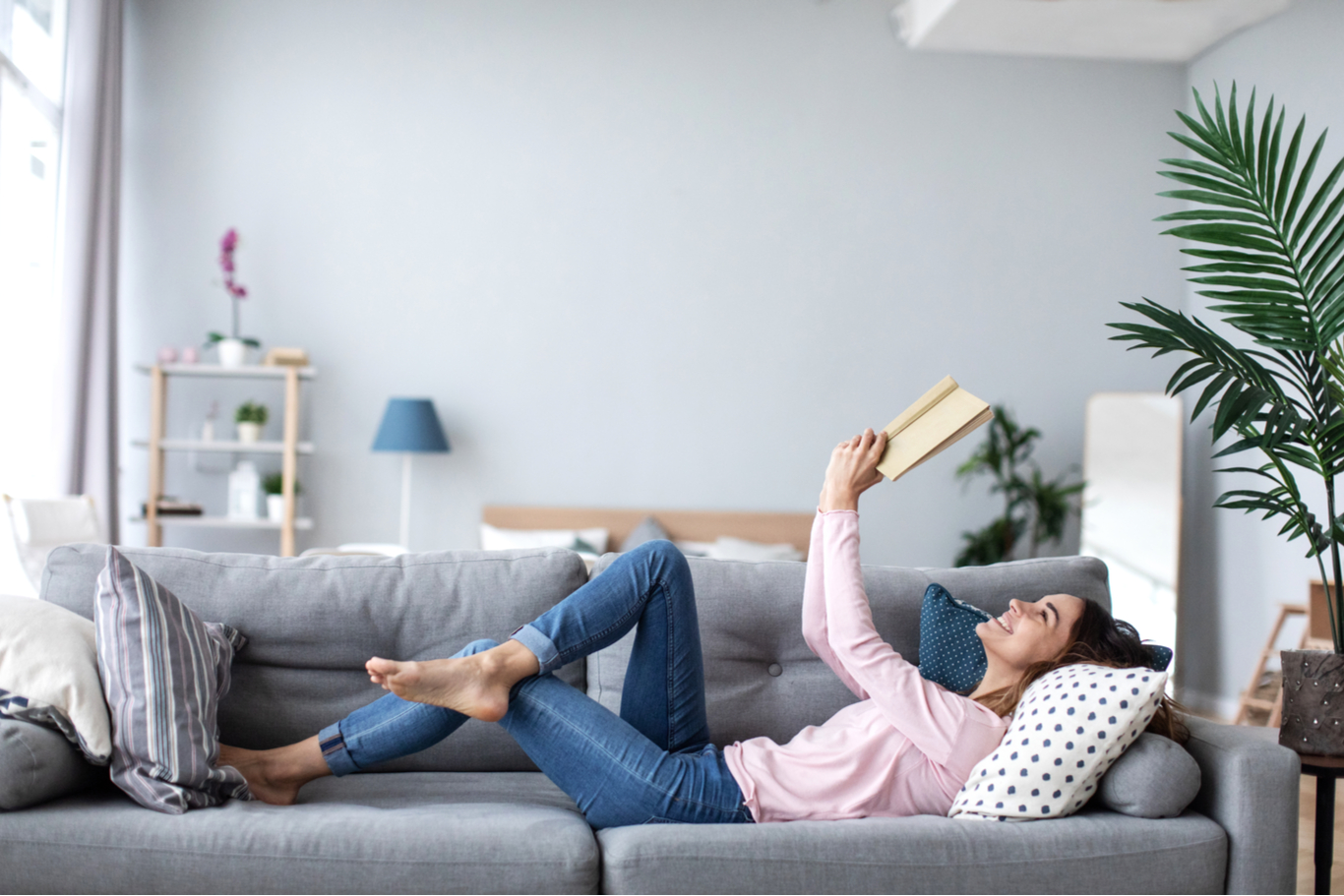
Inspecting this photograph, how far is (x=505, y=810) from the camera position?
163 centimetres

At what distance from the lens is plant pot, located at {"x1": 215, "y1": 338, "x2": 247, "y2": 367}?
443 centimetres

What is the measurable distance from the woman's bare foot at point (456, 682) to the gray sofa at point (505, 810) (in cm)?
16

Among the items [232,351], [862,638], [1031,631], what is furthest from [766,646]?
[232,351]

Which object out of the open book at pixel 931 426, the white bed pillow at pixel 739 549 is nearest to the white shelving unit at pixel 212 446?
the white bed pillow at pixel 739 549

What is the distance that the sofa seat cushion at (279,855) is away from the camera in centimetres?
146

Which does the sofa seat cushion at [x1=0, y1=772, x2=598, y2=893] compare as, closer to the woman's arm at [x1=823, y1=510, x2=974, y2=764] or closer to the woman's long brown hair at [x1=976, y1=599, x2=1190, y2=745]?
the woman's arm at [x1=823, y1=510, x2=974, y2=764]

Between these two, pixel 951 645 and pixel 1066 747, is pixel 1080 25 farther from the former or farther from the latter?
pixel 1066 747

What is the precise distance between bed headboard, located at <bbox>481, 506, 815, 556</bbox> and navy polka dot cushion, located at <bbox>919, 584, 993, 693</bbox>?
290 centimetres

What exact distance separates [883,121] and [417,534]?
3.00 m

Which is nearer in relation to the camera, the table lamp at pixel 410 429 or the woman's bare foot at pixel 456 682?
the woman's bare foot at pixel 456 682

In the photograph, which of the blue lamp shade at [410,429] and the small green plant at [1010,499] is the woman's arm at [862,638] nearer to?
the blue lamp shade at [410,429]

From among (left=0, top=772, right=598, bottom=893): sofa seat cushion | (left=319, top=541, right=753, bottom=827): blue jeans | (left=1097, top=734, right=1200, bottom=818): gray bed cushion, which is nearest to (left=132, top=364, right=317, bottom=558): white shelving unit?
(left=319, top=541, right=753, bottom=827): blue jeans

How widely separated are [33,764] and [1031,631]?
1.59m

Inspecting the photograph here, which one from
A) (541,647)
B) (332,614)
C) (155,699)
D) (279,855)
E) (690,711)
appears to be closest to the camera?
(279,855)
